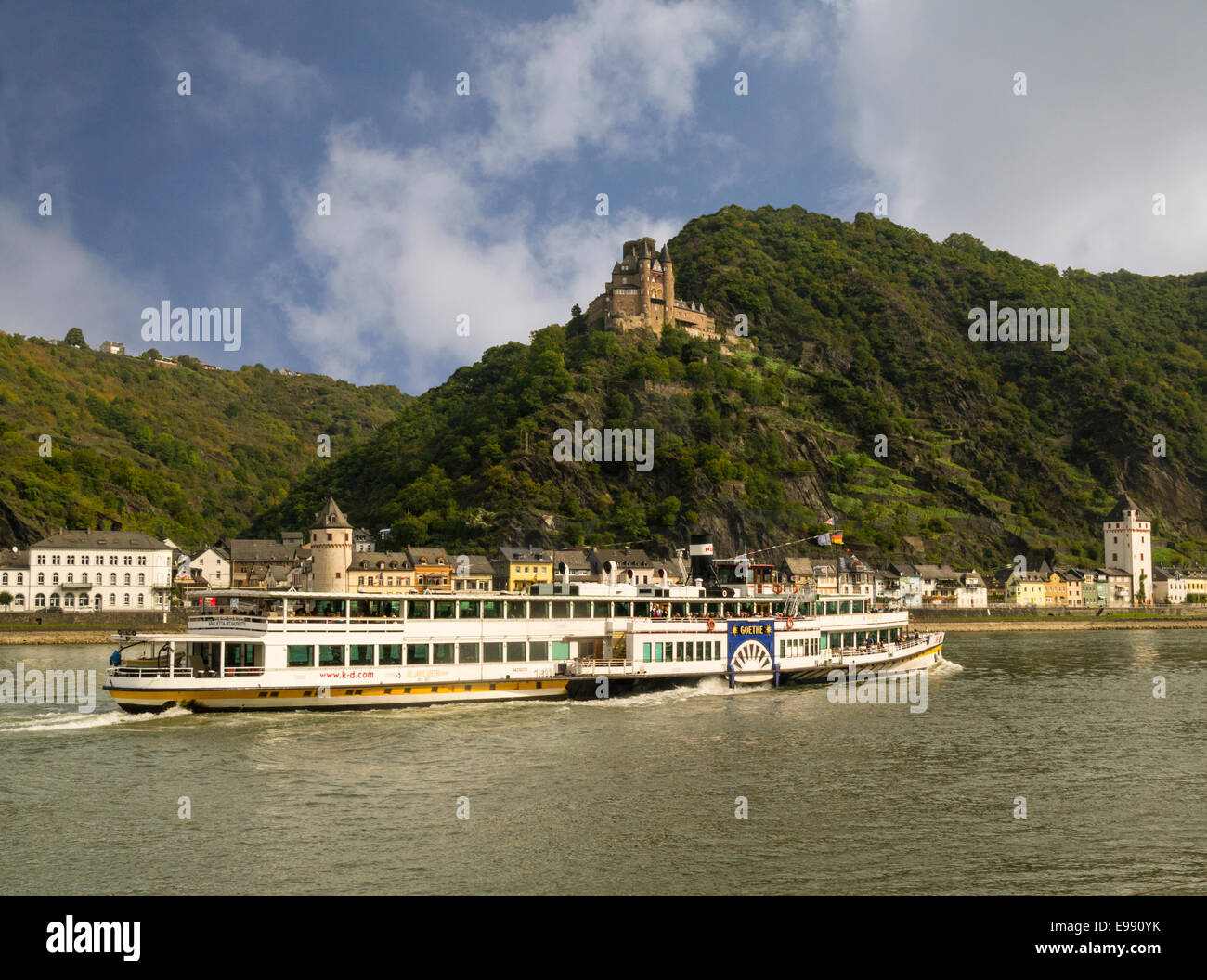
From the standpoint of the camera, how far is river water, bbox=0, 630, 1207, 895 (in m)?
19.4

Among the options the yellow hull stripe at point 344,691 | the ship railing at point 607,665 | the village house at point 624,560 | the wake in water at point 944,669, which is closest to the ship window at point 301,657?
the yellow hull stripe at point 344,691

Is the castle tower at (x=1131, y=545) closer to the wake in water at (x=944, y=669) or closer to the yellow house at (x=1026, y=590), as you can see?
the yellow house at (x=1026, y=590)

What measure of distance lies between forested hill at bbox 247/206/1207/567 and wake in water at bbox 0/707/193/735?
81423 mm

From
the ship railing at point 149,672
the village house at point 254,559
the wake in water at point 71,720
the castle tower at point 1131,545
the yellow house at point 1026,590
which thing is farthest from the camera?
the castle tower at point 1131,545

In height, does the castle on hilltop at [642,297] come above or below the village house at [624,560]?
above

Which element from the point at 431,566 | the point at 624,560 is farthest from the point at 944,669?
the point at 431,566

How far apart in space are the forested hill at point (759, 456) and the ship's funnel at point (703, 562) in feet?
212

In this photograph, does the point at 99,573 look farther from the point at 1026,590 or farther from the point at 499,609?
the point at 1026,590

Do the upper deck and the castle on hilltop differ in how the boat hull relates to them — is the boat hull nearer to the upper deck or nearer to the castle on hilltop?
the upper deck

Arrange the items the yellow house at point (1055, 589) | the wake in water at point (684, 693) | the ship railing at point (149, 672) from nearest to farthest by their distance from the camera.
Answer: the ship railing at point (149, 672) → the wake in water at point (684, 693) → the yellow house at point (1055, 589)

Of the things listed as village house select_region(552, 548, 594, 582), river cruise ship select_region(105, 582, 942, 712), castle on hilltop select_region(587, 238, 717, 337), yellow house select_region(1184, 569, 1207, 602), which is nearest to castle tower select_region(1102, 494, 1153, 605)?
yellow house select_region(1184, 569, 1207, 602)

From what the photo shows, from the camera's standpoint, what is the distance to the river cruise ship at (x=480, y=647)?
125 ft

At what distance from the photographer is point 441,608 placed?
140 feet

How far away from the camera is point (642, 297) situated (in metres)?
168
